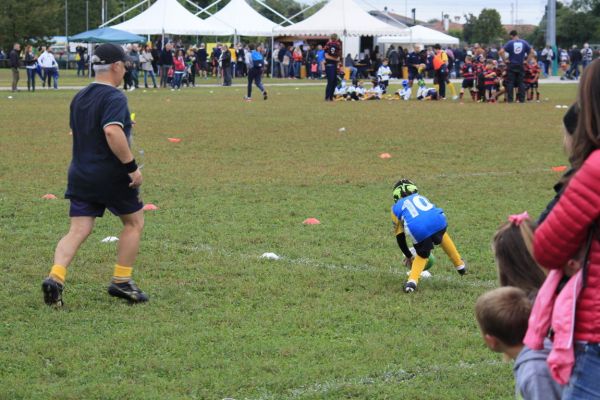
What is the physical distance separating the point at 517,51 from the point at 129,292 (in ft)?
80.4

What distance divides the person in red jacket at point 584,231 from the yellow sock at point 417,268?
4.31 meters

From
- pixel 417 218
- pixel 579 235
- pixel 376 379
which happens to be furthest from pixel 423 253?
pixel 579 235

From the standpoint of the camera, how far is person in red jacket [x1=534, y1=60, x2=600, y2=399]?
10.2ft

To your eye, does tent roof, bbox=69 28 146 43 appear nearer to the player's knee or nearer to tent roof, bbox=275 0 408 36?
tent roof, bbox=275 0 408 36

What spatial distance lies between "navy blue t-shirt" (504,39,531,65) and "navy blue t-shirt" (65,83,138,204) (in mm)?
24143

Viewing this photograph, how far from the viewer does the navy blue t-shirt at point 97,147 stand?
23.0ft

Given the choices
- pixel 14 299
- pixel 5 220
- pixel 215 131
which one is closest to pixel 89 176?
pixel 14 299

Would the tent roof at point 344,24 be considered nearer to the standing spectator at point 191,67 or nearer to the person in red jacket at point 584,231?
the standing spectator at point 191,67

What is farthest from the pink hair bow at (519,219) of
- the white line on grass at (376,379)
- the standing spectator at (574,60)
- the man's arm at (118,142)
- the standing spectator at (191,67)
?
the standing spectator at (574,60)

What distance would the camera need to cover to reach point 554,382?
3.42 metres

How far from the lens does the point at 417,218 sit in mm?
7531

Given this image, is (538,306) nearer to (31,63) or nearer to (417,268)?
Answer: (417,268)

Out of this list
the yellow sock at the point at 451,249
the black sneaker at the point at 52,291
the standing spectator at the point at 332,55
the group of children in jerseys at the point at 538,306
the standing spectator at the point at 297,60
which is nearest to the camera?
the group of children in jerseys at the point at 538,306

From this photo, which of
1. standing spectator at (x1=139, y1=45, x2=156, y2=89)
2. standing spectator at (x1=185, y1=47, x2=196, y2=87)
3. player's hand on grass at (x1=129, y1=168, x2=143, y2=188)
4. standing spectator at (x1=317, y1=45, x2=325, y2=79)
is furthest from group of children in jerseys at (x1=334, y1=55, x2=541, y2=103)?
player's hand on grass at (x1=129, y1=168, x2=143, y2=188)
